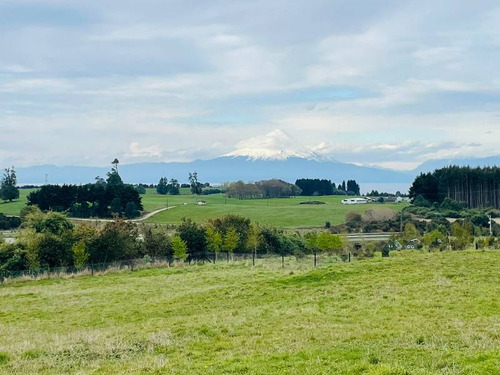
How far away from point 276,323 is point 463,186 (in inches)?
3716

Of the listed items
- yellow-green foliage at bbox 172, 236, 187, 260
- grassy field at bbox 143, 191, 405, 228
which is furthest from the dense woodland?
yellow-green foliage at bbox 172, 236, 187, 260

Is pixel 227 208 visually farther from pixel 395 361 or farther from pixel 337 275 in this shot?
pixel 395 361

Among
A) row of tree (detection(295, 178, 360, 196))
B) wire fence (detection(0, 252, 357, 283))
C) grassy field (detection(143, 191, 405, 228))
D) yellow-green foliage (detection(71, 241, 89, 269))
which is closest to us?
wire fence (detection(0, 252, 357, 283))

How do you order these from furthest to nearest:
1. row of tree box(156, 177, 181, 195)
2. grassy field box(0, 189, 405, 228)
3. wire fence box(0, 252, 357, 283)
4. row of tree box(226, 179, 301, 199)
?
row of tree box(156, 177, 181, 195) → row of tree box(226, 179, 301, 199) → grassy field box(0, 189, 405, 228) → wire fence box(0, 252, 357, 283)

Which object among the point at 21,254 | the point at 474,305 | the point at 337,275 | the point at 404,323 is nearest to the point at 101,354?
the point at 404,323

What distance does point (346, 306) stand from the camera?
20.4m

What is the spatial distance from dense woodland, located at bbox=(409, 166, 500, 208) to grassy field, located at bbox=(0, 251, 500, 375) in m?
70.8

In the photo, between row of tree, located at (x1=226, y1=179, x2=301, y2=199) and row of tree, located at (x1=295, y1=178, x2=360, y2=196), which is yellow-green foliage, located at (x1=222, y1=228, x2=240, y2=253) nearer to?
row of tree, located at (x1=226, y1=179, x2=301, y2=199)

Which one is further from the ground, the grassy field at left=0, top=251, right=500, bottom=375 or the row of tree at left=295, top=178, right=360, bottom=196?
the row of tree at left=295, top=178, right=360, bottom=196

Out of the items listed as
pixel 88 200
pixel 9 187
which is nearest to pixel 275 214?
pixel 88 200

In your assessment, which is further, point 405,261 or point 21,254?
point 21,254

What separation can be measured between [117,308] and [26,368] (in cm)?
1161

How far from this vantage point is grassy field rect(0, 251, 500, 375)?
460 inches

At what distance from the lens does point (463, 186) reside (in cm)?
10306
